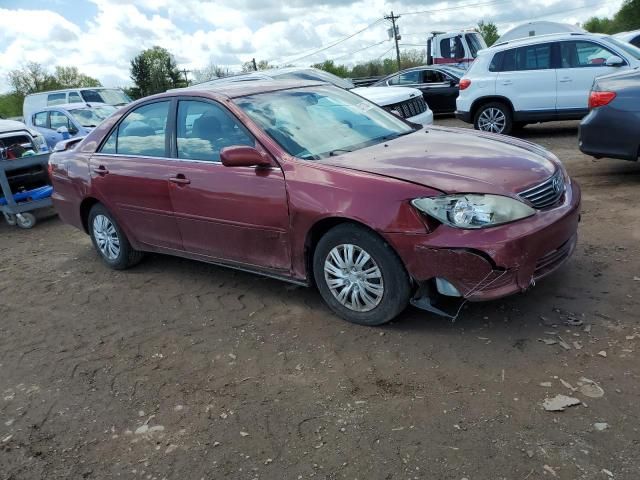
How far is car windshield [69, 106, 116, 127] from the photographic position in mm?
13750

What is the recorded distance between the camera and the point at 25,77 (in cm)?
6500

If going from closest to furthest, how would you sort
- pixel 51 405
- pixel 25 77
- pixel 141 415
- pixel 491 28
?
pixel 141 415 → pixel 51 405 → pixel 25 77 → pixel 491 28

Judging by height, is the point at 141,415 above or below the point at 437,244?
below

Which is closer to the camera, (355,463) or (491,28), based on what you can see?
(355,463)

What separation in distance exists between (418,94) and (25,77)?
67.0m

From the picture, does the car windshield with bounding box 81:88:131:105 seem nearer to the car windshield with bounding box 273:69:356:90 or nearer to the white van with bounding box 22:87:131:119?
the white van with bounding box 22:87:131:119

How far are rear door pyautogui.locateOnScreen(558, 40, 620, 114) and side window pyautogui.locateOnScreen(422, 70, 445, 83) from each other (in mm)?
6353

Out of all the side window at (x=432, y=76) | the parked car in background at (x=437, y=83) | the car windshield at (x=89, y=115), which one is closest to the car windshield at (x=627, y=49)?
the parked car in background at (x=437, y=83)

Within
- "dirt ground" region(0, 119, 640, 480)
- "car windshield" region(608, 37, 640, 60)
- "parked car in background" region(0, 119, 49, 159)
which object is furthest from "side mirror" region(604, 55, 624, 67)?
"parked car in background" region(0, 119, 49, 159)

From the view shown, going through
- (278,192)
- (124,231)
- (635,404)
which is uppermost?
(278,192)

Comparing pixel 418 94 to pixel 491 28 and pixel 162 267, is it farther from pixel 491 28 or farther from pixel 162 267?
pixel 491 28

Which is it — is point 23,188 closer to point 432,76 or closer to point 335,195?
point 335,195

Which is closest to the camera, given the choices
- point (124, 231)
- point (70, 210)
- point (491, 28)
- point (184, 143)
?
point (184, 143)

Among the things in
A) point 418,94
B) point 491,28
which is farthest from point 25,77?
point 418,94
